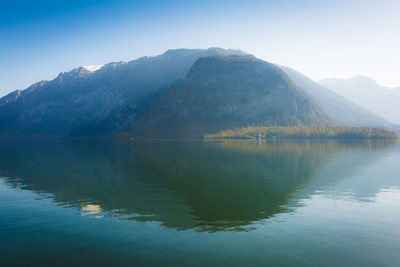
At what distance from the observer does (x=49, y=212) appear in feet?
121

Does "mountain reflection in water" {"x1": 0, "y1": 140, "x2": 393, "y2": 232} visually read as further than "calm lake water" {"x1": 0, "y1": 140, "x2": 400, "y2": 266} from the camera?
Yes

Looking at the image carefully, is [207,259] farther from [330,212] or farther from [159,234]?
[330,212]

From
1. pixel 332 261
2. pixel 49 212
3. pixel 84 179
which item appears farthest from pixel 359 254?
pixel 84 179

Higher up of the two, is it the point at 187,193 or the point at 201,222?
the point at 201,222

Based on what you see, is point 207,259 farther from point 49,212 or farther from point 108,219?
point 49,212

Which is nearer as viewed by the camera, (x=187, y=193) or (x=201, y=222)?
(x=201, y=222)

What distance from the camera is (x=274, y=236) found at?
2761 cm

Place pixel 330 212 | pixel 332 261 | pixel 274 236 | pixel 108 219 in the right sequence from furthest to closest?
pixel 330 212 → pixel 108 219 → pixel 274 236 → pixel 332 261

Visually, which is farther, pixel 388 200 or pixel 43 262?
pixel 388 200

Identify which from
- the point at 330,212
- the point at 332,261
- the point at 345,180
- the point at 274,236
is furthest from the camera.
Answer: the point at 345,180

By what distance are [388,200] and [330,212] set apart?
1406 cm

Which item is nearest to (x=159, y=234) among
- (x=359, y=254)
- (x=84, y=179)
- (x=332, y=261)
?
(x=332, y=261)

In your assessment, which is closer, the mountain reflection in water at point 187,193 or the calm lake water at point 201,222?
the calm lake water at point 201,222

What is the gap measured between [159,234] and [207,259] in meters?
7.13
